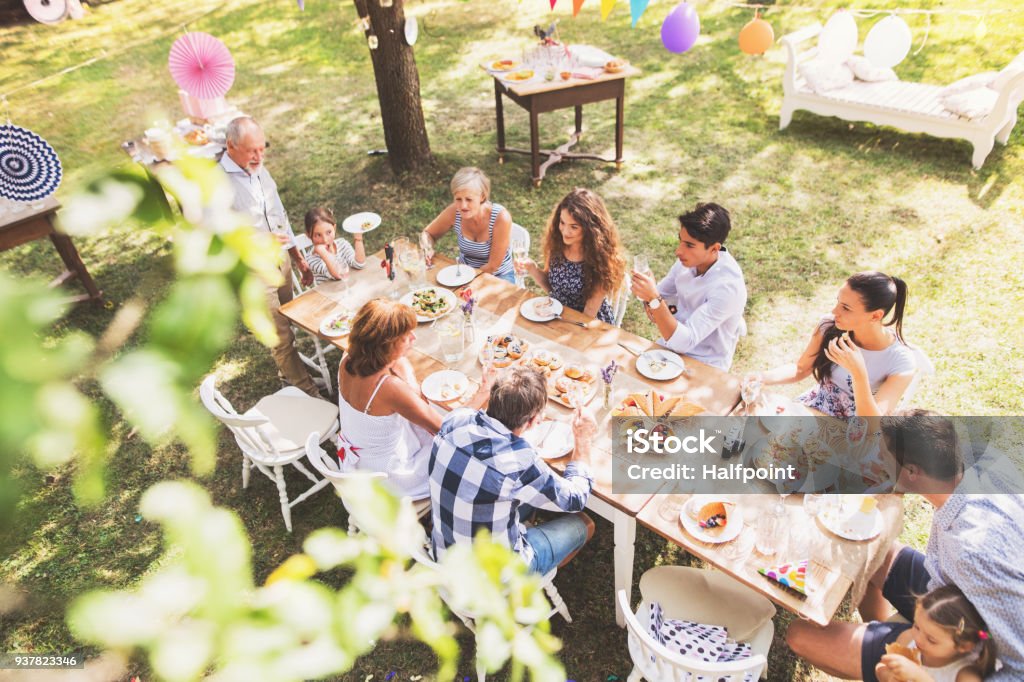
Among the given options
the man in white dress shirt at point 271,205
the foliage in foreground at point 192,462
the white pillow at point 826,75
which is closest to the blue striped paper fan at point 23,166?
the man in white dress shirt at point 271,205

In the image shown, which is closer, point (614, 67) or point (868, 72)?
point (614, 67)

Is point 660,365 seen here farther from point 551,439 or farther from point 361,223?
point 361,223

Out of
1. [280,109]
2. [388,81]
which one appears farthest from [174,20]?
[388,81]

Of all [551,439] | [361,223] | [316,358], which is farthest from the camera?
[316,358]

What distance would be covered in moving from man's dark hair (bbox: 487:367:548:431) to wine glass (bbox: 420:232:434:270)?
5.45ft

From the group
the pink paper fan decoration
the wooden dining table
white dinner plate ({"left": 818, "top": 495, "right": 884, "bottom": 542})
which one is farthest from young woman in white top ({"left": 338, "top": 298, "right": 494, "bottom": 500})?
the pink paper fan decoration

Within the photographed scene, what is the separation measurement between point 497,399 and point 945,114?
19.3ft

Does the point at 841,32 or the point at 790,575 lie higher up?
the point at 841,32

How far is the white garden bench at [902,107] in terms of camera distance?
588cm

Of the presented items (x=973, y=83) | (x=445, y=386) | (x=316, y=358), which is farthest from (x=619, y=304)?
(x=973, y=83)

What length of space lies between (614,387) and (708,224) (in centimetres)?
98

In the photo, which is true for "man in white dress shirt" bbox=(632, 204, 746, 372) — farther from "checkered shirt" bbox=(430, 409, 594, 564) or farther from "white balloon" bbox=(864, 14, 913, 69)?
"white balloon" bbox=(864, 14, 913, 69)

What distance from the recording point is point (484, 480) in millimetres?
2418

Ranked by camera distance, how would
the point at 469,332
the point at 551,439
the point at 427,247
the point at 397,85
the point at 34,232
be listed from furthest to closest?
the point at 397,85 → the point at 34,232 → the point at 427,247 → the point at 469,332 → the point at 551,439
